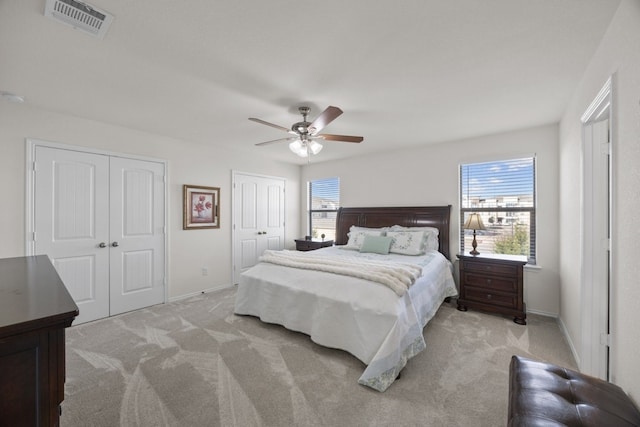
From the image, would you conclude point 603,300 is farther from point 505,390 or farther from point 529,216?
point 529,216

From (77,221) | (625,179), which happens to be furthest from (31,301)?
(77,221)

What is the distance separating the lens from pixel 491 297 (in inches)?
135

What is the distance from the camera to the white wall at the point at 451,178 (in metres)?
3.40

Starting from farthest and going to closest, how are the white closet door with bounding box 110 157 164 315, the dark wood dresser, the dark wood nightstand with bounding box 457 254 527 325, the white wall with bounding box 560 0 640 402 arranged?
1. the white closet door with bounding box 110 157 164 315
2. the dark wood nightstand with bounding box 457 254 527 325
3. the white wall with bounding box 560 0 640 402
4. the dark wood dresser

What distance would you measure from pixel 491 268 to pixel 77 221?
5204 millimetres

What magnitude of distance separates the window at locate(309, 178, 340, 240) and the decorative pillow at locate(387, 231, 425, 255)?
1.79 metres

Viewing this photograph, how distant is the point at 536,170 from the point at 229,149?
15.3 ft

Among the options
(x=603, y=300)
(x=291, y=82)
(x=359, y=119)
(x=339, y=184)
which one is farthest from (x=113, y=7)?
(x=339, y=184)

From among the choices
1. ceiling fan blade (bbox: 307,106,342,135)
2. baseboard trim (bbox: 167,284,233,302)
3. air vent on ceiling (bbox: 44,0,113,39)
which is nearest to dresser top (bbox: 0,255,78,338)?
air vent on ceiling (bbox: 44,0,113,39)

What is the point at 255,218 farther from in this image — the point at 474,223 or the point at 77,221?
the point at 474,223

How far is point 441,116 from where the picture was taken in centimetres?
313

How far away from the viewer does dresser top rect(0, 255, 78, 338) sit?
747mm

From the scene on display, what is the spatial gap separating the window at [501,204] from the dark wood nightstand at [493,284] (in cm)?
24

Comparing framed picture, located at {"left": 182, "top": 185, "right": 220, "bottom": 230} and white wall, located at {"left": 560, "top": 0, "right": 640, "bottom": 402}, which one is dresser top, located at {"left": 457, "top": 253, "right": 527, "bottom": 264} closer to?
white wall, located at {"left": 560, "top": 0, "right": 640, "bottom": 402}
